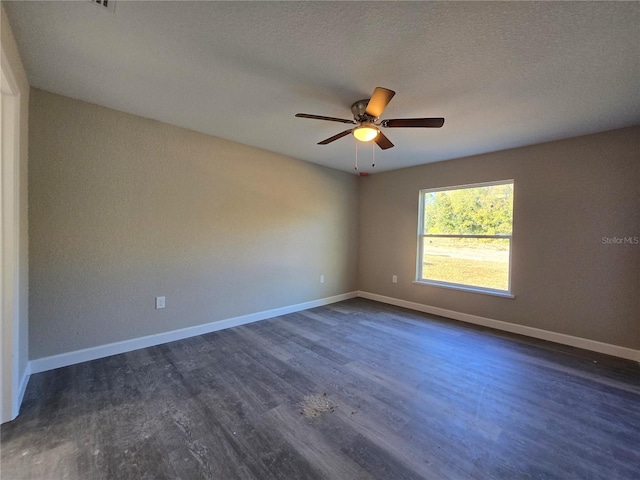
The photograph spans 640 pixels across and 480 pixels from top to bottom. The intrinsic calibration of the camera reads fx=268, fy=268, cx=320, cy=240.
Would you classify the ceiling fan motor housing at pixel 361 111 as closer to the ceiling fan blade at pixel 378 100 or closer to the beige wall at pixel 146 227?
the ceiling fan blade at pixel 378 100

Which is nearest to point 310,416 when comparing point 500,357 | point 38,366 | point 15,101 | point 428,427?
point 428,427

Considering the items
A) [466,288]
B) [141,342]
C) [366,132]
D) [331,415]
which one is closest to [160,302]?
[141,342]

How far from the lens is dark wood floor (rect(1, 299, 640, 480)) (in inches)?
55.3

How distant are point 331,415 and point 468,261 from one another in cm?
308

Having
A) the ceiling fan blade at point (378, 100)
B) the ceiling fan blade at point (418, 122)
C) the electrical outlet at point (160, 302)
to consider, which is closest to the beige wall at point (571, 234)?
the ceiling fan blade at point (418, 122)

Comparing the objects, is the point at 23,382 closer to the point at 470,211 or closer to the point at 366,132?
the point at 366,132

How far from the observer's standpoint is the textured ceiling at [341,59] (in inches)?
55.4

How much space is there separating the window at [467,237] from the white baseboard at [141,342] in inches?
91.0

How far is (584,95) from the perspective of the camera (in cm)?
212

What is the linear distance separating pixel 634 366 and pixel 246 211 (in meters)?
4.37

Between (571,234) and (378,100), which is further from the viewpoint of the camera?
(571,234)

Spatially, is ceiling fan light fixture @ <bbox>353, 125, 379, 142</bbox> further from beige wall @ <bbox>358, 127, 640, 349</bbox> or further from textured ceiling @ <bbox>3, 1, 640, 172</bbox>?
beige wall @ <bbox>358, 127, 640, 349</bbox>

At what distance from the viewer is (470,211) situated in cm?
385

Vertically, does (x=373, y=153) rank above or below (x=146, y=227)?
above
